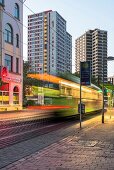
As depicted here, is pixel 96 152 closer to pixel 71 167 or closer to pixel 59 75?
pixel 71 167

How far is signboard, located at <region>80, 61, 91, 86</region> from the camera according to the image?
23.2 m

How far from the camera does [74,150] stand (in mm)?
12969

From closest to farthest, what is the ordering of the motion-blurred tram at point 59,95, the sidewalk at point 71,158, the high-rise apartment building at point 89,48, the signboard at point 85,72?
the sidewalk at point 71,158, the signboard at point 85,72, the motion-blurred tram at point 59,95, the high-rise apartment building at point 89,48

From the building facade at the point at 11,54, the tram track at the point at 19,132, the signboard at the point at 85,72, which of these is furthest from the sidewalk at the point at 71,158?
the building facade at the point at 11,54

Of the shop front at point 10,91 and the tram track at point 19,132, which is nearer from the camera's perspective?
the tram track at point 19,132

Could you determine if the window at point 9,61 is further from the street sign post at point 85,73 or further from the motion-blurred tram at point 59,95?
the street sign post at point 85,73

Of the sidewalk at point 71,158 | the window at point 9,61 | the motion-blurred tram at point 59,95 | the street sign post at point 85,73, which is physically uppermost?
the window at point 9,61

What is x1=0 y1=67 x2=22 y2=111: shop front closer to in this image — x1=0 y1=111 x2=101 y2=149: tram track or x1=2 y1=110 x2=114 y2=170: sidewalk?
x1=0 y1=111 x2=101 y2=149: tram track

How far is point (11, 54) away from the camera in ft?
187

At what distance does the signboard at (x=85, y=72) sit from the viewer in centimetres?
2319

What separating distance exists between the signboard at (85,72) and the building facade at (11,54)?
3060 centimetres

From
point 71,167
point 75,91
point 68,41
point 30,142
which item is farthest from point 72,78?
point 71,167

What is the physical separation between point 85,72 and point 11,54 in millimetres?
34861

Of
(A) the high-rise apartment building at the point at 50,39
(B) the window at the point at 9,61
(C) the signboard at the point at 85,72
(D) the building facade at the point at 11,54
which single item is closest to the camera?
(C) the signboard at the point at 85,72
